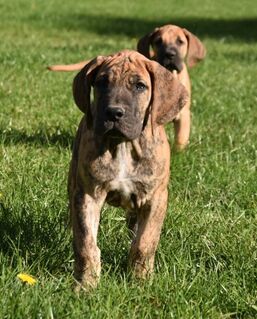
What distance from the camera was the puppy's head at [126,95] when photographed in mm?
3850

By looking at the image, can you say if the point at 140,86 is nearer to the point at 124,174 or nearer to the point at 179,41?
the point at 124,174

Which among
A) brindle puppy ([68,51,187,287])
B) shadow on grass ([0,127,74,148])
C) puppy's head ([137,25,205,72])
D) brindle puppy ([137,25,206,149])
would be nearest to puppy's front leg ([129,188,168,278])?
brindle puppy ([68,51,187,287])

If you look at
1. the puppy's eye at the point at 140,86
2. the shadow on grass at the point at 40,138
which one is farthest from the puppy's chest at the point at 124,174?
the shadow on grass at the point at 40,138

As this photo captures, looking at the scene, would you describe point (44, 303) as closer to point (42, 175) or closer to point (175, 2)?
point (42, 175)

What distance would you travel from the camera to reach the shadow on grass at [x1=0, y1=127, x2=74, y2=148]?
6.43m

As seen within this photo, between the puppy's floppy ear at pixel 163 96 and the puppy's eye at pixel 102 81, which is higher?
the puppy's eye at pixel 102 81

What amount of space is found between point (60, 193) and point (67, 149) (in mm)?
1234

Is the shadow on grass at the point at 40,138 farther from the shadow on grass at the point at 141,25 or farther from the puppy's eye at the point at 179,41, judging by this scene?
the shadow on grass at the point at 141,25

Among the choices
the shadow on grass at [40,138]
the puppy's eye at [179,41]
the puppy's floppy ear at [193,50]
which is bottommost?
the shadow on grass at [40,138]

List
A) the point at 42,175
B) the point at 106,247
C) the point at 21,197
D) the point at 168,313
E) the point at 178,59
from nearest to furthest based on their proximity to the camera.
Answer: the point at 168,313, the point at 106,247, the point at 21,197, the point at 42,175, the point at 178,59

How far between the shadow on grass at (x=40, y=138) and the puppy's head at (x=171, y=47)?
125cm

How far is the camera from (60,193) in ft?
16.5

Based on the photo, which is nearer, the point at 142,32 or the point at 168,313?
the point at 168,313

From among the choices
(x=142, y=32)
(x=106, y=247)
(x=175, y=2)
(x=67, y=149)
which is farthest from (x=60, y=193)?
(x=175, y=2)
